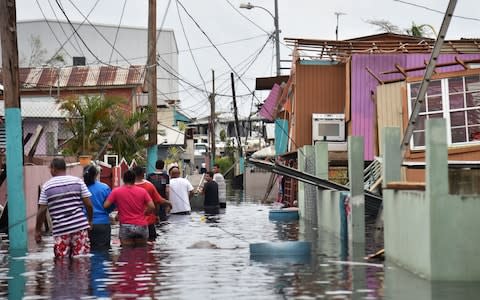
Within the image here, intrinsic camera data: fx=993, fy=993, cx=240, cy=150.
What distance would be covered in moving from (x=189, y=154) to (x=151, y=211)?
236 ft

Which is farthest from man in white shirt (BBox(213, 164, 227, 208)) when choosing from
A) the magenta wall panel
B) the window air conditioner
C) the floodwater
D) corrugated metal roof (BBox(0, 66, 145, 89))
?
corrugated metal roof (BBox(0, 66, 145, 89))

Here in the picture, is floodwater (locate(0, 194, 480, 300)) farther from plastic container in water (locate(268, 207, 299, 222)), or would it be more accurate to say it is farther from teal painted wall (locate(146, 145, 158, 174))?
teal painted wall (locate(146, 145, 158, 174))

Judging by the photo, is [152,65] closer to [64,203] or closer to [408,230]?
[64,203]

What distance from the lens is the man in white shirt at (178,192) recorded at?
84.2ft

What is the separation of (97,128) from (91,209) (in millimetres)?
25909

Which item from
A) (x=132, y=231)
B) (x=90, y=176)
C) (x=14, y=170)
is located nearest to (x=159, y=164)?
(x=14, y=170)

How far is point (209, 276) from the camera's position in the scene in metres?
13.5

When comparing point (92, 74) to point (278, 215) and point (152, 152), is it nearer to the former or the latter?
point (152, 152)

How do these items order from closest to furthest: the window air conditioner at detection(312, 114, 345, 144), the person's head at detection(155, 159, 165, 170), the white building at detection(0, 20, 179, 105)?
the person's head at detection(155, 159, 165, 170) < the window air conditioner at detection(312, 114, 345, 144) < the white building at detection(0, 20, 179, 105)

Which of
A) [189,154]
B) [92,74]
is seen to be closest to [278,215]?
[92,74]

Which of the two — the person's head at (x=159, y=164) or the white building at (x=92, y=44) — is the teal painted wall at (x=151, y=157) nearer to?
the person's head at (x=159, y=164)

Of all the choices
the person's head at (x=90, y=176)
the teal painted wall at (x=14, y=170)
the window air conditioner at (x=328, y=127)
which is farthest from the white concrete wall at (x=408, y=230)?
the window air conditioner at (x=328, y=127)

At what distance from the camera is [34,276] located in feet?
→ 45.8

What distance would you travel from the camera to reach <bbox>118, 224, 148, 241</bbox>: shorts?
53.5 feet
